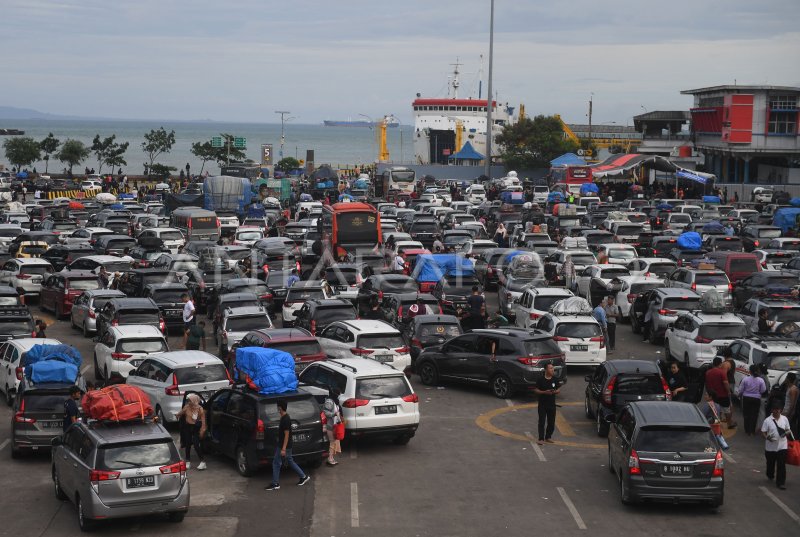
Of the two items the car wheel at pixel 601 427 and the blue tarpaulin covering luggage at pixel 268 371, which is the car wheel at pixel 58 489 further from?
the car wheel at pixel 601 427

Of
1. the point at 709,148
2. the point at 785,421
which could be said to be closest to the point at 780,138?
the point at 709,148

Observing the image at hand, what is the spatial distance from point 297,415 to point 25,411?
4843 mm

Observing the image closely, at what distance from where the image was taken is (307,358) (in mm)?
22469

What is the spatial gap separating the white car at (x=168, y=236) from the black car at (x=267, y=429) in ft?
88.0

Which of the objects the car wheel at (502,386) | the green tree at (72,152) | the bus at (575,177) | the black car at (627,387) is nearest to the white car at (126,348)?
the car wheel at (502,386)

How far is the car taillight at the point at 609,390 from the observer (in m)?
20.1

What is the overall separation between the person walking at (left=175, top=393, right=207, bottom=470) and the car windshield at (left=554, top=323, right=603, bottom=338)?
1020 centimetres

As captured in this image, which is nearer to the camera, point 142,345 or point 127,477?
point 127,477

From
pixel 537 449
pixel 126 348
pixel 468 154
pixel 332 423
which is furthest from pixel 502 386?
pixel 468 154

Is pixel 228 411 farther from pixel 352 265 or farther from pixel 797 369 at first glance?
pixel 352 265

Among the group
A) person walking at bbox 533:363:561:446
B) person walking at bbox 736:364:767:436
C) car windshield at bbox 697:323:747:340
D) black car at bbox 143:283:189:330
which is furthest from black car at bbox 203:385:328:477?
black car at bbox 143:283:189:330

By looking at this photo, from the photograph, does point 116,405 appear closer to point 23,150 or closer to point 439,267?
point 439,267

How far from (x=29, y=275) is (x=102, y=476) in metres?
24.2

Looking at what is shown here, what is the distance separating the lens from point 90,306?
31.2 m
